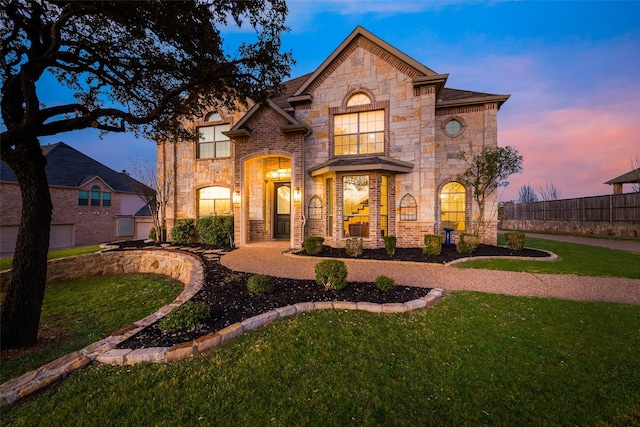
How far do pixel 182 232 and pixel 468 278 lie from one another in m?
12.1

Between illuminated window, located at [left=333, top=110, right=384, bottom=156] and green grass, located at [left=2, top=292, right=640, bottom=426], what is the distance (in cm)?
795

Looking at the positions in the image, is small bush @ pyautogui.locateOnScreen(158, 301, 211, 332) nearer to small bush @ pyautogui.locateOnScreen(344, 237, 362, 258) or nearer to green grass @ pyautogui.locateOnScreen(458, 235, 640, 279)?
small bush @ pyautogui.locateOnScreen(344, 237, 362, 258)

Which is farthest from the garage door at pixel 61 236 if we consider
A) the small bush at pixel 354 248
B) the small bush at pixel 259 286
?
the small bush at pixel 354 248

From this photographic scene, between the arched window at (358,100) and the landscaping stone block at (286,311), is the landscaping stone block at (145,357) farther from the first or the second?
the arched window at (358,100)

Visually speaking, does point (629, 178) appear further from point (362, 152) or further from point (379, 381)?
point (379, 381)

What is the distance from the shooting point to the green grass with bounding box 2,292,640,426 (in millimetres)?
1987

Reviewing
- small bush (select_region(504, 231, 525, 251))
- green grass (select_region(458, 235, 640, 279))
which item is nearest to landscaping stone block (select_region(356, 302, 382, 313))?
green grass (select_region(458, 235, 640, 279))

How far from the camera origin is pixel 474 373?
2.48 metres

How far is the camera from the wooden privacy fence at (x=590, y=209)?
13.5 meters

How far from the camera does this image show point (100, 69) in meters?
4.76

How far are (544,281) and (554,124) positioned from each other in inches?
686

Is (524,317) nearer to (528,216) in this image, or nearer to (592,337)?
(592,337)

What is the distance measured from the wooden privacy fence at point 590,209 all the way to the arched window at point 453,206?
11895 mm

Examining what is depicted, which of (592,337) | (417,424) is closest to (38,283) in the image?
(417,424)
